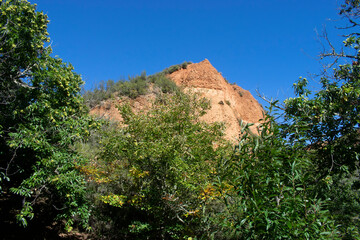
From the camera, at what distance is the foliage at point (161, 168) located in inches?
260

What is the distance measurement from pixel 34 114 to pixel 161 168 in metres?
3.75

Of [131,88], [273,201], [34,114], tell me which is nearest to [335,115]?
[273,201]

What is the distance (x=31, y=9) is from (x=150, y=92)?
17.9m

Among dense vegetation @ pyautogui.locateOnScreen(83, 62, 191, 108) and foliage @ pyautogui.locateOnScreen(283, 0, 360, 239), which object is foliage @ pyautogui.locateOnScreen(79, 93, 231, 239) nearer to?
foliage @ pyautogui.locateOnScreen(283, 0, 360, 239)

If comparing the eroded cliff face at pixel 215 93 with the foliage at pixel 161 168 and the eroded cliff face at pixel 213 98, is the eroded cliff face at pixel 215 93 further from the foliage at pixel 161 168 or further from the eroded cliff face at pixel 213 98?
the foliage at pixel 161 168

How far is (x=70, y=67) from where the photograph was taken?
7.96 metres

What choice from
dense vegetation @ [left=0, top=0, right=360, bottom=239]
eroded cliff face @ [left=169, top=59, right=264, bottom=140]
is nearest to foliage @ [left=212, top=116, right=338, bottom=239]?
dense vegetation @ [left=0, top=0, right=360, bottom=239]

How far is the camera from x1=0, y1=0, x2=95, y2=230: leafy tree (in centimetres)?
611

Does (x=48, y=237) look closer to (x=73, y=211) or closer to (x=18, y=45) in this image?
(x=73, y=211)

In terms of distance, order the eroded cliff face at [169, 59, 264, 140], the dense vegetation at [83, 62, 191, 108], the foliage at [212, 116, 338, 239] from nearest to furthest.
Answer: the foliage at [212, 116, 338, 239] < the dense vegetation at [83, 62, 191, 108] < the eroded cliff face at [169, 59, 264, 140]

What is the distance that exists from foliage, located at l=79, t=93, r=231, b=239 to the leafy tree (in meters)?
1.37

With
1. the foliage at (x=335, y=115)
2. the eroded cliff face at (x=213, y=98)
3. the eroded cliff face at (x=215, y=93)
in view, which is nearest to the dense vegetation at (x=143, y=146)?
the foliage at (x=335, y=115)

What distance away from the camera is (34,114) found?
Answer: 6484 millimetres

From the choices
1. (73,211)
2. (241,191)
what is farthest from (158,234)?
(241,191)
